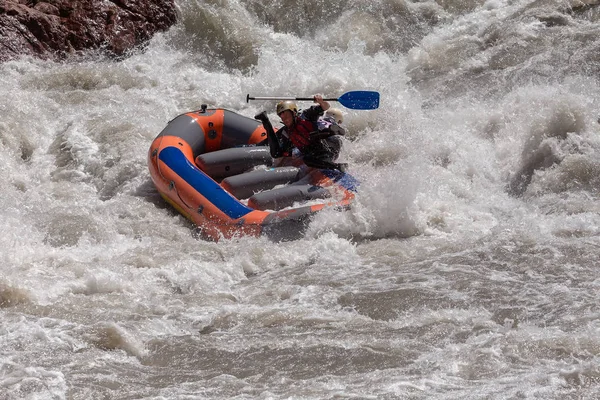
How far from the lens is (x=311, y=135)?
7.76 m

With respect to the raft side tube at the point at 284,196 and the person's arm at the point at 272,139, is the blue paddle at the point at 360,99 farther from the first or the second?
the raft side tube at the point at 284,196

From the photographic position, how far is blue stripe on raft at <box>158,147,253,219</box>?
23.7ft

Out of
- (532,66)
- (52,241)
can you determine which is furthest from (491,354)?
(532,66)

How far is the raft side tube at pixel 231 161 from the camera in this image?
26.5 feet

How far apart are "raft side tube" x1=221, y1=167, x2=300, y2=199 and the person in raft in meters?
0.18

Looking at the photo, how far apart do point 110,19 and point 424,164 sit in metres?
4.99

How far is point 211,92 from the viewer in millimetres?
10352

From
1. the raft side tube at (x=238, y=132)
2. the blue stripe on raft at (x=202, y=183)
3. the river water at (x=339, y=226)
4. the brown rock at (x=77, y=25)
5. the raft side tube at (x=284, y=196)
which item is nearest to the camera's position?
the river water at (x=339, y=226)

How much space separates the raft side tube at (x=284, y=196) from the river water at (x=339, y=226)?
35cm

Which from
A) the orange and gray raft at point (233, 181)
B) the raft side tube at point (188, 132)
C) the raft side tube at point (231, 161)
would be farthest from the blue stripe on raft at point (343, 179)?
the raft side tube at point (188, 132)

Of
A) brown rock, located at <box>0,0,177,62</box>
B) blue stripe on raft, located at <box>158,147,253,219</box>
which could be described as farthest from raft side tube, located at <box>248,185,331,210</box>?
brown rock, located at <box>0,0,177,62</box>

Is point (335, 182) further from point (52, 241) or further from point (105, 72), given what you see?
point (105, 72)

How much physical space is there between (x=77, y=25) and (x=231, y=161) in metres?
3.72

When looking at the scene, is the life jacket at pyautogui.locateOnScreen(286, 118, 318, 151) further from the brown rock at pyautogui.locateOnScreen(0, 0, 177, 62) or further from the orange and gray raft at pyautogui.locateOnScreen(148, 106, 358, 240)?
the brown rock at pyautogui.locateOnScreen(0, 0, 177, 62)
